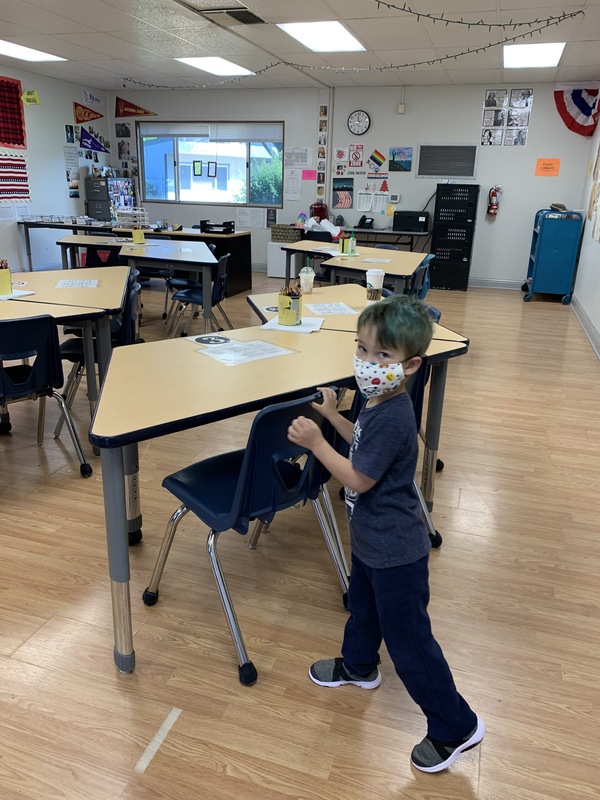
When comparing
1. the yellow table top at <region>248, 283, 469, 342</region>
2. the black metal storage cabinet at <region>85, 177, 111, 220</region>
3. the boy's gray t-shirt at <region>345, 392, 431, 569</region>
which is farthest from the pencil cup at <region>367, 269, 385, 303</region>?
the black metal storage cabinet at <region>85, 177, 111, 220</region>

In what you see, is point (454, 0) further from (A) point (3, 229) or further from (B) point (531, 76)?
(A) point (3, 229)

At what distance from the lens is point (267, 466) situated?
1.64m


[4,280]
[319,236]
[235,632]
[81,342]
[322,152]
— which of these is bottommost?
[235,632]

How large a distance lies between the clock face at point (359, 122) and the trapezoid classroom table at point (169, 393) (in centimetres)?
728

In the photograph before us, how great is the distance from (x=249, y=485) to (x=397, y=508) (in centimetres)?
43

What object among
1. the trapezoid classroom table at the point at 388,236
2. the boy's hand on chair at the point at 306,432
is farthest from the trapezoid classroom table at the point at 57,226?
the boy's hand on chair at the point at 306,432

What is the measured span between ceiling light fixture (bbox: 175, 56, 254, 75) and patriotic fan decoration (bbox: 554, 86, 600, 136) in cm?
405

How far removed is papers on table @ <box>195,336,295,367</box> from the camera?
213cm

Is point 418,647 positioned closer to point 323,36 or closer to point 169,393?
point 169,393

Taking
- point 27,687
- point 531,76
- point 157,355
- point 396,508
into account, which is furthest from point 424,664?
point 531,76

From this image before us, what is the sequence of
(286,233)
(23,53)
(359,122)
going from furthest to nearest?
(286,233)
(359,122)
(23,53)

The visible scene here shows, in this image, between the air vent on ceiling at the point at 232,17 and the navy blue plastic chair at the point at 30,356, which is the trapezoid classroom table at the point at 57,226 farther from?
the navy blue plastic chair at the point at 30,356

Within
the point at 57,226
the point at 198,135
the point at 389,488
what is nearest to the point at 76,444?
the point at 389,488

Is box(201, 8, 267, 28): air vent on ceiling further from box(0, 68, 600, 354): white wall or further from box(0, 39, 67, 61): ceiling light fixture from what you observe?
box(0, 68, 600, 354): white wall
